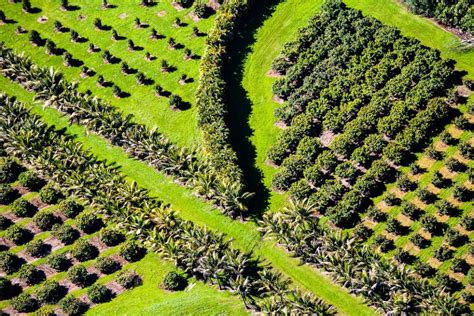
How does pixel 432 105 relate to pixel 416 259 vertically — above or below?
above

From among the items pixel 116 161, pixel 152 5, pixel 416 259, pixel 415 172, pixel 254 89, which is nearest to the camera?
pixel 416 259

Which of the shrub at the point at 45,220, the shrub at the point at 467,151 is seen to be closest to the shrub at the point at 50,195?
the shrub at the point at 45,220

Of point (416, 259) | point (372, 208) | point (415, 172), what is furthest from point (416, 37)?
point (416, 259)

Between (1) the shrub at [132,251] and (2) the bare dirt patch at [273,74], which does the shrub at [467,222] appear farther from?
(1) the shrub at [132,251]

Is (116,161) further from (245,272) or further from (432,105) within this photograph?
(432,105)

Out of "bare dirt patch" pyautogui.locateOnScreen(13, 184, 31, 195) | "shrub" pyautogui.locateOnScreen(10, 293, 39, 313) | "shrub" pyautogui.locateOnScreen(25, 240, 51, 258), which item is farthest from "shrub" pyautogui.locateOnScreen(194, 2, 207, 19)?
"shrub" pyautogui.locateOnScreen(10, 293, 39, 313)

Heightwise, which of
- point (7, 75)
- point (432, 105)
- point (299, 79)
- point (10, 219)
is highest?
point (432, 105)

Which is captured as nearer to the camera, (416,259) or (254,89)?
(416,259)

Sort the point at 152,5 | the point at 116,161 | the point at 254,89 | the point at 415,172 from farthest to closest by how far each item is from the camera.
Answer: the point at 152,5
the point at 254,89
the point at 116,161
the point at 415,172
